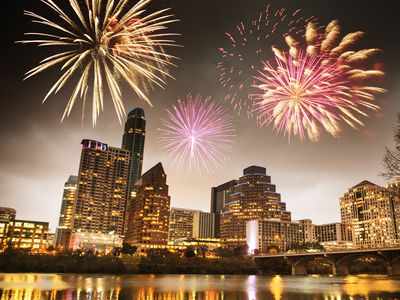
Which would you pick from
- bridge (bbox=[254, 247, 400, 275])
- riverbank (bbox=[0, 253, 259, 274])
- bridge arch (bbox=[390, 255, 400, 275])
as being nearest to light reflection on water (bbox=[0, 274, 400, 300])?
riverbank (bbox=[0, 253, 259, 274])

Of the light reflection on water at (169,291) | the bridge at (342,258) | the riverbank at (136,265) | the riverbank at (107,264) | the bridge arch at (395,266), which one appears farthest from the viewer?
the bridge arch at (395,266)

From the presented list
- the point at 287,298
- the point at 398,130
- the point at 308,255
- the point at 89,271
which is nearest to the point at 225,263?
the point at 308,255

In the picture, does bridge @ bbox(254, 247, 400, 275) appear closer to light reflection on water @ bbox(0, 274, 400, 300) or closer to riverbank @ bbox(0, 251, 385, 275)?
riverbank @ bbox(0, 251, 385, 275)

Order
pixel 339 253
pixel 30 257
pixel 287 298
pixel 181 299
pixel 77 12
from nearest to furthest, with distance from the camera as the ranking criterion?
pixel 77 12 → pixel 181 299 → pixel 287 298 → pixel 30 257 → pixel 339 253

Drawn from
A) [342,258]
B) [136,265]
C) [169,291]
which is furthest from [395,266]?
[169,291]

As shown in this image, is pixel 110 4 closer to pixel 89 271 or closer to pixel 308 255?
pixel 89 271

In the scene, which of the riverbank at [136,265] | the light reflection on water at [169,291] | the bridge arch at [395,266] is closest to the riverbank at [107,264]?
the riverbank at [136,265]

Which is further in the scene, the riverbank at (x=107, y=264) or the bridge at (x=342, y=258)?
the bridge at (x=342, y=258)

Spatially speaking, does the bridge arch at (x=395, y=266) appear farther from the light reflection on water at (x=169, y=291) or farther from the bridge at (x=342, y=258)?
the light reflection on water at (x=169, y=291)

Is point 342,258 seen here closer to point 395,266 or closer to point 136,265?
point 395,266
